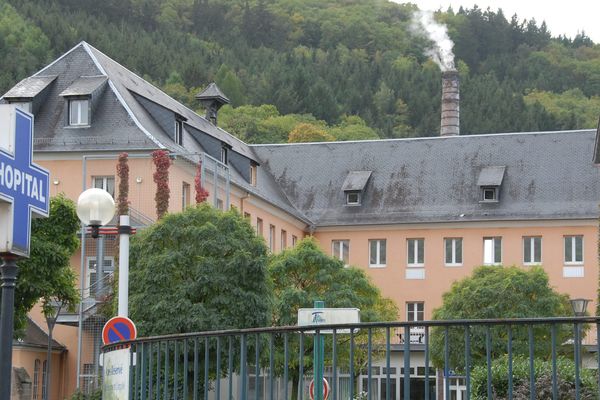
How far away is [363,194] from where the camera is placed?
215 ft

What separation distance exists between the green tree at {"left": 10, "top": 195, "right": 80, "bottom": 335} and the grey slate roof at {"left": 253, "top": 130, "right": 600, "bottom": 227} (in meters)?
30.5

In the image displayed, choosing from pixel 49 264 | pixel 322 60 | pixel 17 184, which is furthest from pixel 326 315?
pixel 322 60

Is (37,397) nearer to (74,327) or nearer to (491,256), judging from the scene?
(74,327)

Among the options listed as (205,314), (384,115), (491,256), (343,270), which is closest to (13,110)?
(205,314)

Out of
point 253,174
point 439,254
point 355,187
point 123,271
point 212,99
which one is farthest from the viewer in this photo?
point 355,187

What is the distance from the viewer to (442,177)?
6538 centimetres

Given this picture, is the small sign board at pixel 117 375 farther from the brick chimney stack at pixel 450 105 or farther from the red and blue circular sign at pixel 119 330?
the brick chimney stack at pixel 450 105

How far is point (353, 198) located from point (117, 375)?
54700 mm

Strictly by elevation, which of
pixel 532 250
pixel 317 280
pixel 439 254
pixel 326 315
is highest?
pixel 532 250

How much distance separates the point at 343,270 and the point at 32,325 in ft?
37.9

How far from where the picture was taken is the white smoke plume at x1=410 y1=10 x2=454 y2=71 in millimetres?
120463

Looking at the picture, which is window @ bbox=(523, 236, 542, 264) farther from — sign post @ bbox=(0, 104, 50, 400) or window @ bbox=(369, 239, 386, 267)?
sign post @ bbox=(0, 104, 50, 400)

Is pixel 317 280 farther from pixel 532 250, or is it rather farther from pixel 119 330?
pixel 119 330

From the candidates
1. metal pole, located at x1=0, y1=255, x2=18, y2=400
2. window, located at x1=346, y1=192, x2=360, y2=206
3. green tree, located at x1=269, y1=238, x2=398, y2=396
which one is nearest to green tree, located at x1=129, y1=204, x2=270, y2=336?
green tree, located at x1=269, y1=238, x2=398, y2=396
